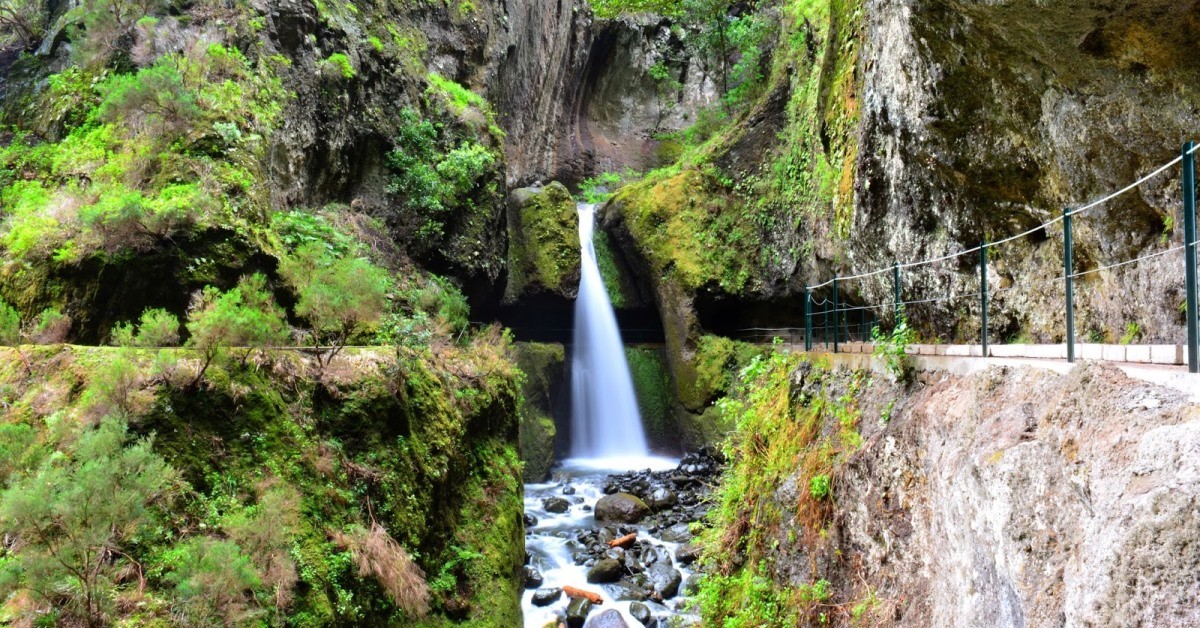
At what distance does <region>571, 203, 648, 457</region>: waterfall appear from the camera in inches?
667

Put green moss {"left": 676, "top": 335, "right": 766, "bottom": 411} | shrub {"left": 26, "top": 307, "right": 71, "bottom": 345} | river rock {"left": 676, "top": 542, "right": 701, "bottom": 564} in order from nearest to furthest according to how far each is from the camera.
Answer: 1. shrub {"left": 26, "top": 307, "right": 71, "bottom": 345}
2. river rock {"left": 676, "top": 542, "right": 701, "bottom": 564}
3. green moss {"left": 676, "top": 335, "right": 766, "bottom": 411}

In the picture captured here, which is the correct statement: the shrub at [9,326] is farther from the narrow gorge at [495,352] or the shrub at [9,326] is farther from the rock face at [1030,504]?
the rock face at [1030,504]

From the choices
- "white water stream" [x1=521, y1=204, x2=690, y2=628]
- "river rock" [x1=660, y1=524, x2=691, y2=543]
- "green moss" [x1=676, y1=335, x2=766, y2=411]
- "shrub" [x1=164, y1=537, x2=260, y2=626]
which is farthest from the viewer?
"green moss" [x1=676, y1=335, x2=766, y2=411]

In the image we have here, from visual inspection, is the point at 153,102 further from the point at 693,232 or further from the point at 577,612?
the point at 693,232

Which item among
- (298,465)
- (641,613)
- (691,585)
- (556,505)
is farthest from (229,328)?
(556,505)

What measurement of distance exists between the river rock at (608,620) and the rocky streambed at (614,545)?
13 millimetres

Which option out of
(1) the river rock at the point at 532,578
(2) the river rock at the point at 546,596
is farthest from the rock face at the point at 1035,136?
(1) the river rock at the point at 532,578

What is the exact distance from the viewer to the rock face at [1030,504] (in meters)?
2.03

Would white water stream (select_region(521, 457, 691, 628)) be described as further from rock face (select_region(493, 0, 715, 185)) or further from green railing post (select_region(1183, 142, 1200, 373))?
rock face (select_region(493, 0, 715, 185))

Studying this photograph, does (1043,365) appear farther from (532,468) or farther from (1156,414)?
(532,468)

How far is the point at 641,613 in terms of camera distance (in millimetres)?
8383

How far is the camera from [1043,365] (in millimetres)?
3490

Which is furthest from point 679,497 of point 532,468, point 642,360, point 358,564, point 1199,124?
point 1199,124

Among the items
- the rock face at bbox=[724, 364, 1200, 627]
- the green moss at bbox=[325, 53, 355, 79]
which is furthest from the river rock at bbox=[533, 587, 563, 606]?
the green moss at bbox=[325, 53, 355, 79]
